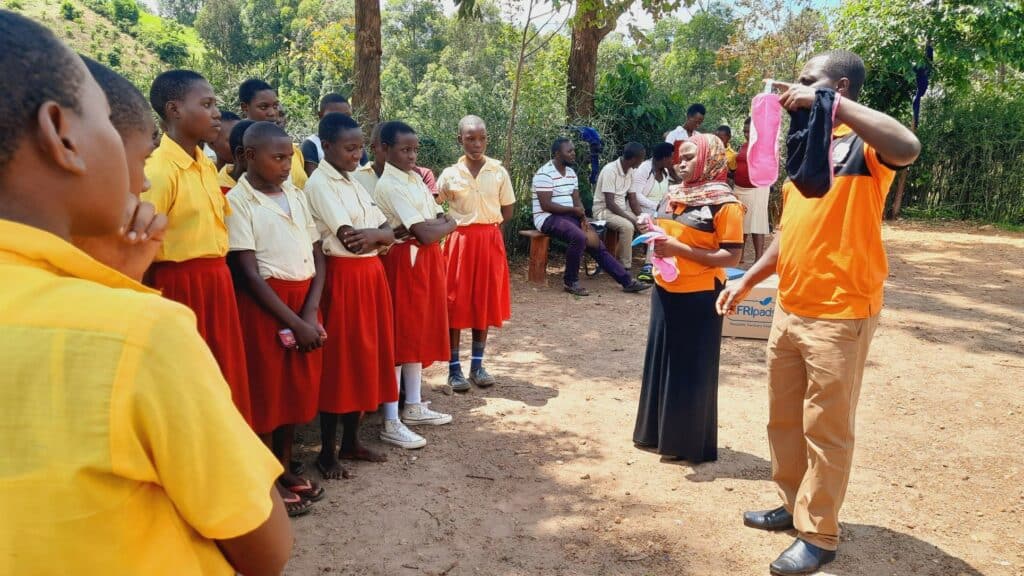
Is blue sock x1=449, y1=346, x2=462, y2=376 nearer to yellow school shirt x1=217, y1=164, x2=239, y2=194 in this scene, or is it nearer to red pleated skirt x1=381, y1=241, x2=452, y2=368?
red pleated skirt x1=381, y1=241, x2=452, y2=368

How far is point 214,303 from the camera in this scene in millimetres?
3008

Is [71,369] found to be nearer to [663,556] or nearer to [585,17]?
[663,556]

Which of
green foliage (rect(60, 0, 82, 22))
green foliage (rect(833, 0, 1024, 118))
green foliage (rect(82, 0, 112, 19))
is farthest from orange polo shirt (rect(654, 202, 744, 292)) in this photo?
green foliage (rect(82, 0, 112, 19))

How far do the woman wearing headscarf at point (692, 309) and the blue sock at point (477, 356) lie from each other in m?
1.47

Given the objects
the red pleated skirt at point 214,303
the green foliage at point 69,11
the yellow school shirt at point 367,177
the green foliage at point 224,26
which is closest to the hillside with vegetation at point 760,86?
the yellow school shirt at point 367,177

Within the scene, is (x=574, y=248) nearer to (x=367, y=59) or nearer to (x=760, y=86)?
(x=367, y=59)

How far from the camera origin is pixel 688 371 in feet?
12.6

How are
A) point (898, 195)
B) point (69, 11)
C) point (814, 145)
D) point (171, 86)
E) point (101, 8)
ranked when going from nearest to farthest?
point (814, 145)
point (171, 86)
point (898, 195)
point (69, 11)
point (101, 8)

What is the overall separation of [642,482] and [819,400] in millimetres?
1239

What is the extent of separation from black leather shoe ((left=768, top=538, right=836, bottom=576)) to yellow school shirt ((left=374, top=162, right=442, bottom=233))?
2.51 m

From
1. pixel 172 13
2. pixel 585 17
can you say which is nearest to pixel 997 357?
pixel 585 17

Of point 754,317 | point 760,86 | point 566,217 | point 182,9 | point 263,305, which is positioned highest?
point 182,9

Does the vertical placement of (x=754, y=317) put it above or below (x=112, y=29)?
below

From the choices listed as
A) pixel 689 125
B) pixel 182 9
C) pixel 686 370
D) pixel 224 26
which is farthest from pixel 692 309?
pixel 182 9
